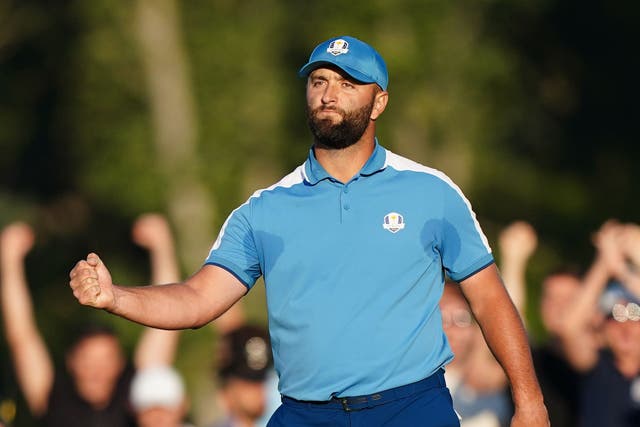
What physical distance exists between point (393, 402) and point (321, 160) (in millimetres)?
1111

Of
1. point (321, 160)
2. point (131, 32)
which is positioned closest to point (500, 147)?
point (131, 32)

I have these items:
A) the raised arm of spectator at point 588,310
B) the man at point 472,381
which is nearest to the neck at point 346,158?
the man at point 472,381

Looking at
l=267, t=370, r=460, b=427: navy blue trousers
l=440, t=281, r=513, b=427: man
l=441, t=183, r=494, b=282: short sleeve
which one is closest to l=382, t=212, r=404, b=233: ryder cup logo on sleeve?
l=441, t=183, r=494, b=282: short sleeve

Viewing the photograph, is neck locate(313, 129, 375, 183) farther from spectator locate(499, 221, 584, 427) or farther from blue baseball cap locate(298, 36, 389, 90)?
spectator locate(499, 221, 584, 427)

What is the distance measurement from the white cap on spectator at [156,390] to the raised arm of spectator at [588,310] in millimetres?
2466

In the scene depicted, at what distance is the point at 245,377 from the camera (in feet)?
30.4

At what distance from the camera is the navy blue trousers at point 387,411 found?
663 centimetres

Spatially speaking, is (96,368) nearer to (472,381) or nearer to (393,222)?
(472,381)

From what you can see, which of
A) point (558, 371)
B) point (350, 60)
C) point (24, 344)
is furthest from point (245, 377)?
point (350, 60)

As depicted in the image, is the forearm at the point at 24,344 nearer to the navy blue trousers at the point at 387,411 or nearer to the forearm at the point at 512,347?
the navy blue trousers at the point at 387,411

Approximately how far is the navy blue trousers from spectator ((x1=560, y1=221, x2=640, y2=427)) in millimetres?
3117

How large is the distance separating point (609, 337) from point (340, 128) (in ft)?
11.2

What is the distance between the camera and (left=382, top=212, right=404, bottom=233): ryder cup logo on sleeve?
676 cm

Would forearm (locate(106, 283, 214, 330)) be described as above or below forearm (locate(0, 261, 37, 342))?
below
